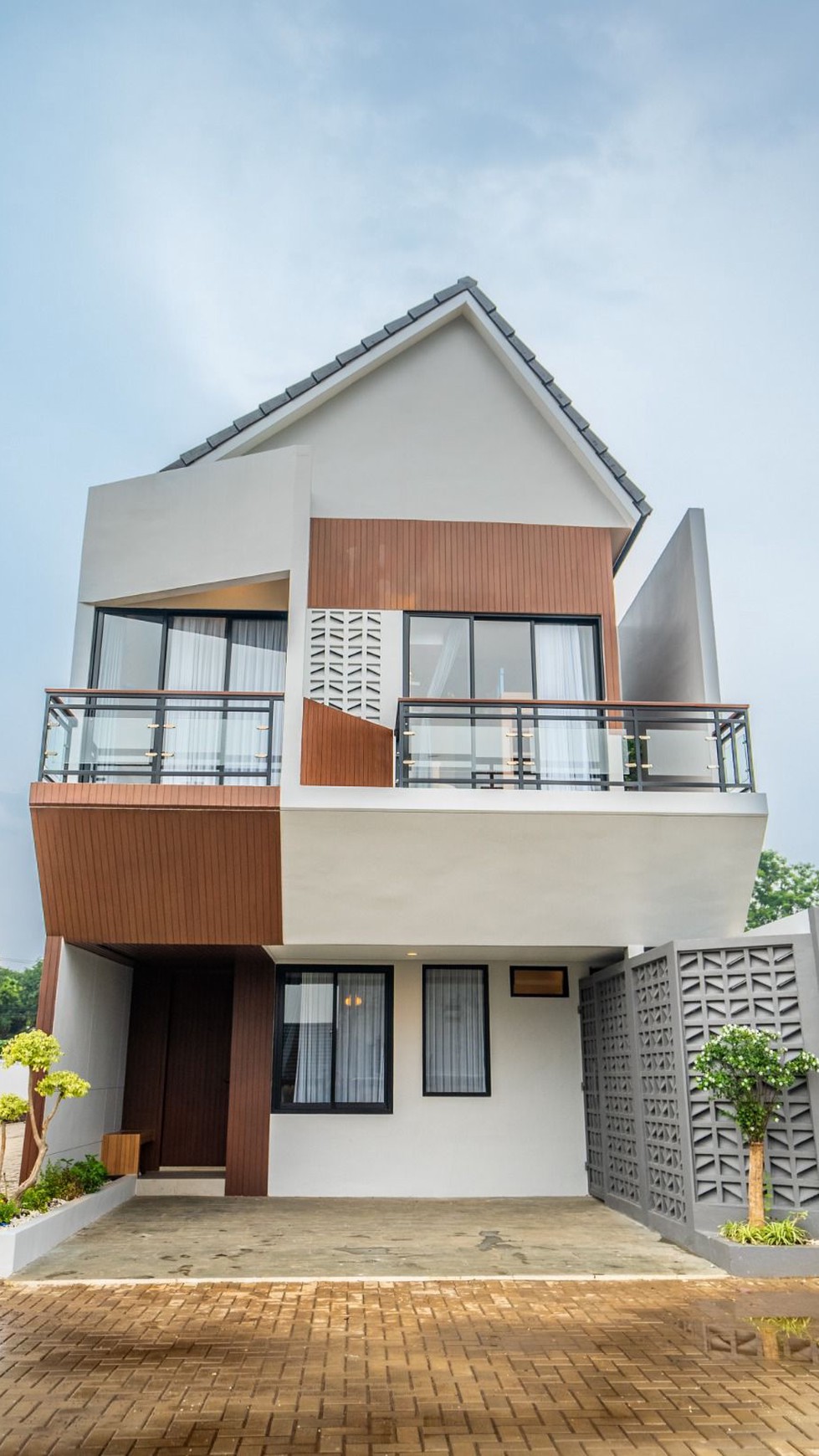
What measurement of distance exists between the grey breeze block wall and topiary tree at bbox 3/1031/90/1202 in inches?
200

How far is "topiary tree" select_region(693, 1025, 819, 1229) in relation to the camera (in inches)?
298

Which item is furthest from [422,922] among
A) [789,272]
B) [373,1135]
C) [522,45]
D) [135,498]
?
[789,272]

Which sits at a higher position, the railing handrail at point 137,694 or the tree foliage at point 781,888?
the tree foliage at point 781,888

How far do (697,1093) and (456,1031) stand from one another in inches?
153

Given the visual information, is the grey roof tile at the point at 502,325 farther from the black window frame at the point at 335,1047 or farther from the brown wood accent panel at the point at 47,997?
the brown wood accent panel at the point at 47,997

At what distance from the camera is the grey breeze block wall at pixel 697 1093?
7.77 m

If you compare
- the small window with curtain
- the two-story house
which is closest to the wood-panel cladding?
the two-story house

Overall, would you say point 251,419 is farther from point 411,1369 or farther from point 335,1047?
point 411,1369

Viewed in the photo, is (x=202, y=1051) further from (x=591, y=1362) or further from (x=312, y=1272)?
(x=591, y=1362)

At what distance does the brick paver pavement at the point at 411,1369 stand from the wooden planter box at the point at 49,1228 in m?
0.44

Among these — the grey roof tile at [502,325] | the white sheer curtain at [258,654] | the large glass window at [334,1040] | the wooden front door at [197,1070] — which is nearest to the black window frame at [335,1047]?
the large glass window at [334,1040]

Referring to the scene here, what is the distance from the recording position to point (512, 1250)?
8227 mm

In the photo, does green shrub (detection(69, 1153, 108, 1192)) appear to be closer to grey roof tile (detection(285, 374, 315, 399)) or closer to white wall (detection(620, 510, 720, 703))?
white wall (detection(620, 510, 720, 703))

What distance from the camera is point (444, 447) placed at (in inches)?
453
